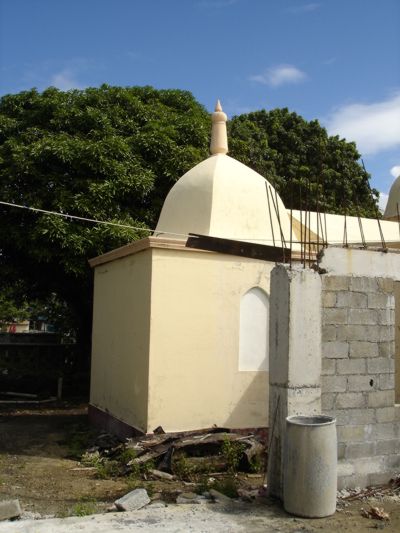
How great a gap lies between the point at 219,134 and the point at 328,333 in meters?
7.70

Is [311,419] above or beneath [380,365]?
beneath

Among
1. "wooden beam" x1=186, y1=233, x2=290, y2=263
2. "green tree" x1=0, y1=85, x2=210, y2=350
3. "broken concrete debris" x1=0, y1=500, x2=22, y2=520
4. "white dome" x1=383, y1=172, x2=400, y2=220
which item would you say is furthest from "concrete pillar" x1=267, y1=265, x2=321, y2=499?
"white dome" x1=383, y1=172, x2=400, y2=220

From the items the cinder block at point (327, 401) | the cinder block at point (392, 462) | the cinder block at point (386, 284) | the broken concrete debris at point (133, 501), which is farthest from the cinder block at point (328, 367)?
the broken concrete debris at point (133, 501)

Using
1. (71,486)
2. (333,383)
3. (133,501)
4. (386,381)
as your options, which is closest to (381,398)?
(386,381)

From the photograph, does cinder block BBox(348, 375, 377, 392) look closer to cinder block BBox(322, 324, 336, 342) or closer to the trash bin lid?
cinder block BBox(322, 324, 336, 342)

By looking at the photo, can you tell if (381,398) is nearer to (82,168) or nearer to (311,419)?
(311,419)

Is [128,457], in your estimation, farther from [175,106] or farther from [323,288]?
[175,106]

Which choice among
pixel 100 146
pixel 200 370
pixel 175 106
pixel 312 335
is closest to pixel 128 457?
pixel 200 370

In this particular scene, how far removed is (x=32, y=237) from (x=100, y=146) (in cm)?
284

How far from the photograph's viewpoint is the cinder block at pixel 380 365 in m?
6.80

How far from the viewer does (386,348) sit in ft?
22.7

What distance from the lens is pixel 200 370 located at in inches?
372

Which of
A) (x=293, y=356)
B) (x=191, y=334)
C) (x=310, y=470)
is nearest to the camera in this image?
(x=310, y=470)

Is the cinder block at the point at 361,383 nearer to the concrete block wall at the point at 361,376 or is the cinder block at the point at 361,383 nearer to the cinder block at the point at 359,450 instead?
the concrete block wall at the point at 361,376
